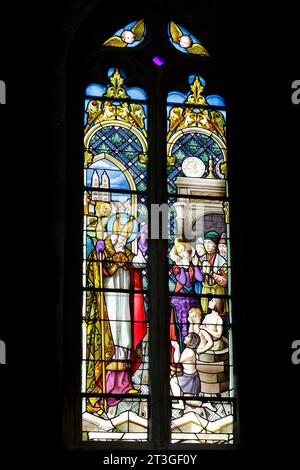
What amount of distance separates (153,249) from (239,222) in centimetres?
62

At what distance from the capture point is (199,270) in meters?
10.2

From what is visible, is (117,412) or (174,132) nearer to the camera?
(117,412)

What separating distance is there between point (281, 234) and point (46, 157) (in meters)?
1.62

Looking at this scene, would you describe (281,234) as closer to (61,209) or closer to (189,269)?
(189,269)

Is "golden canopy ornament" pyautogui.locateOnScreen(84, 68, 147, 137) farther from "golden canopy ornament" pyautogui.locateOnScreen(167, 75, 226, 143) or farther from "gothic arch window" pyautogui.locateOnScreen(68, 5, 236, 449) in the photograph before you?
"golden canopy ornament" pyautogui.locateOnScreen(167, 75, 226, 143)

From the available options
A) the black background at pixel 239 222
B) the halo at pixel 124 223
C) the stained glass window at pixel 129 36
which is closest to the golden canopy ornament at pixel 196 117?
the black background at pixel 239 222

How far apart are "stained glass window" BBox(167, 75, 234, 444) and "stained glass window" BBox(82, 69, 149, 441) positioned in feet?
0.68

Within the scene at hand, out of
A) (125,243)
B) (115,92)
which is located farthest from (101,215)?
(115,92)

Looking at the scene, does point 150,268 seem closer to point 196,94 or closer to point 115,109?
point 115,109

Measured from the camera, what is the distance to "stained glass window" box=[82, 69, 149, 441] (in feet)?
31.7

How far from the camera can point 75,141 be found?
33.7 feet

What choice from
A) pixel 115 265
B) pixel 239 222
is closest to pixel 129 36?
pixel 239 222

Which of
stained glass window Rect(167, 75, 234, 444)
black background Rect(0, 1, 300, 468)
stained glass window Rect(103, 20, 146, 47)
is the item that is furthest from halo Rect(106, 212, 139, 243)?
stained glass window Rect(103, 20, 146, 47)

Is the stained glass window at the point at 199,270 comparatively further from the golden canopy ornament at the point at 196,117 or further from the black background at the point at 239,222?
the black background at the point at 239,222
